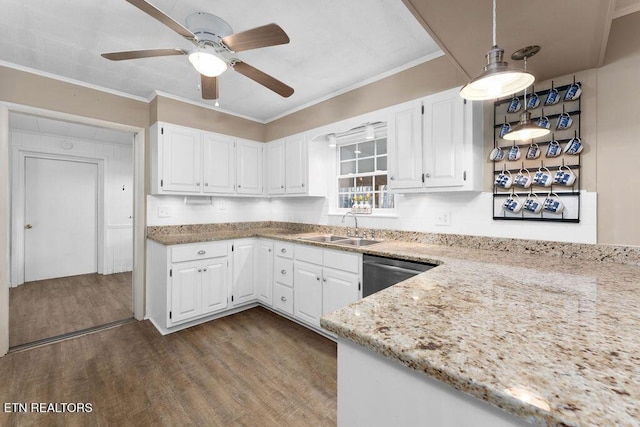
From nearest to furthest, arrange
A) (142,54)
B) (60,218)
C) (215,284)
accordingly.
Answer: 1. (142,54)
2. (215,284)
3. (60,218)

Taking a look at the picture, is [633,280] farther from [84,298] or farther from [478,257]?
[84,298]

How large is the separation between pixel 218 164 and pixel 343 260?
2081 mm

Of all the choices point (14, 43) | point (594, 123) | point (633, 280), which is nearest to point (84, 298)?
point (14, 43)

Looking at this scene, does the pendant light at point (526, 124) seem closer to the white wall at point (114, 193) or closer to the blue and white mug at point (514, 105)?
the blue and white mug at point (514, 105)

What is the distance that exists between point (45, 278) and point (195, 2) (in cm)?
518

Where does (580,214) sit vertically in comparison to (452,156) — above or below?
below

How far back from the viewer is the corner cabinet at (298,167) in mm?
3381

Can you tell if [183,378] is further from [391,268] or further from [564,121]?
[564,121]

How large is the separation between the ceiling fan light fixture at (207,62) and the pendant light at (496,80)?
1.51 meters

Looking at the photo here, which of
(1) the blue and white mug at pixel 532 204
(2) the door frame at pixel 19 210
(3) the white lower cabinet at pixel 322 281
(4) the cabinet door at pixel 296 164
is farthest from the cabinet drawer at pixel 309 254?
(2) the door frame at pixel 19 210

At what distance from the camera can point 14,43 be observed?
2166 millimetres

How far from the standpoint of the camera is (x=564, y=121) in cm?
183

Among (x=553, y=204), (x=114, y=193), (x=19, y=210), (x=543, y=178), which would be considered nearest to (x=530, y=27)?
(x=543, y=178)

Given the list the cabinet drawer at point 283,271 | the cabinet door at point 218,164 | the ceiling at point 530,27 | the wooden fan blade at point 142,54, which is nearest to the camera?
the ceiling at point 530,27
